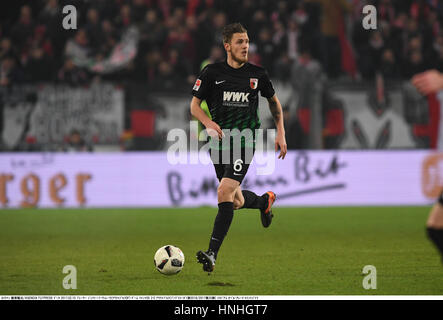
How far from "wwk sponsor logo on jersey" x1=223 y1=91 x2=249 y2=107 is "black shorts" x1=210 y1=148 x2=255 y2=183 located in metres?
0.41

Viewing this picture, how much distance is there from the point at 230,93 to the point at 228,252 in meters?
2.07

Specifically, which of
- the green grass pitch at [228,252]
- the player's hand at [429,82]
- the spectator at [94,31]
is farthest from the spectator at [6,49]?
the player's hand at [429,82]

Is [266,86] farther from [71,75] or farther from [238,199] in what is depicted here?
[71,75]

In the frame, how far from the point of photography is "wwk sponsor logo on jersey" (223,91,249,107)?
660cm

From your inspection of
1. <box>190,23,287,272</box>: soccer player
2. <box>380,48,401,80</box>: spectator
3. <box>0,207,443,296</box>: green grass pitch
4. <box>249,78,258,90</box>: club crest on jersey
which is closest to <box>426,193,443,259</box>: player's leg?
<box>0,207,443,296</box>: green grass pitch

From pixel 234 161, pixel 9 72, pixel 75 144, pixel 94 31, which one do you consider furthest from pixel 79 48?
pixel 234 161

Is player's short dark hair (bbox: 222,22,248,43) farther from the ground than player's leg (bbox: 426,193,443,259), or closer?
farther from the ground

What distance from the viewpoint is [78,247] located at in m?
8.45

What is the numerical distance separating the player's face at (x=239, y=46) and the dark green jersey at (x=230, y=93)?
0.18m

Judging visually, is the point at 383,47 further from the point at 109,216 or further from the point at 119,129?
the point at 109,216

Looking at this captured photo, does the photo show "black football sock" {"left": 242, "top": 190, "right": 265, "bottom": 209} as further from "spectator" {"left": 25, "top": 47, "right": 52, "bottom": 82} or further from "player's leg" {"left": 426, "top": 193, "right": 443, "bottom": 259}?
"spectator" {"left": 25, "top": 47, "right": 52, "bottom": 82}

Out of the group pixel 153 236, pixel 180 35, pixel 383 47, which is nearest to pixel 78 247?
pixel 153 236

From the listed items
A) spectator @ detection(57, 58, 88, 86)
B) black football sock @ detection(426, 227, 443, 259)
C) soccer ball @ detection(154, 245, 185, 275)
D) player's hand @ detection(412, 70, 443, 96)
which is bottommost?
soccer ball @ detection(154, 245, 185, 275)

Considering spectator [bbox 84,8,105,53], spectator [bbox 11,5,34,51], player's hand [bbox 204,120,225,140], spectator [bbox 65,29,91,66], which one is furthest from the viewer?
spectator [bbox 11,5,34,51]
